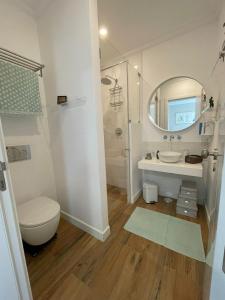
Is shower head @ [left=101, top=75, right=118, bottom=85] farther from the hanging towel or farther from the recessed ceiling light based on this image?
the hanging towel

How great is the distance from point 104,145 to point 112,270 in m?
1.31

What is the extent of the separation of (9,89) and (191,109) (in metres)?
2.34

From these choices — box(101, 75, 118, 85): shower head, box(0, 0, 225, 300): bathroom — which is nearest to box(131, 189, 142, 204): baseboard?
box(0, 0, 225, 300): bathroom

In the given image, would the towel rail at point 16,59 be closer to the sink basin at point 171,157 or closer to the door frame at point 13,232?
the door frame at point 13,232

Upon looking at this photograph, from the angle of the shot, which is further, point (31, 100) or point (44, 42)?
point (44, 42)

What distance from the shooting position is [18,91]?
1398mm

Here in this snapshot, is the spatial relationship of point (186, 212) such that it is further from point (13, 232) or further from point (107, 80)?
point (107, 80)

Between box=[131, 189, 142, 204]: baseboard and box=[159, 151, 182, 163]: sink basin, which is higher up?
box=[159, 151, 182, 163]: sink basin

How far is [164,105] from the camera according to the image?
2314 millimetres

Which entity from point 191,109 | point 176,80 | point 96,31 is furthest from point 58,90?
point 191,109

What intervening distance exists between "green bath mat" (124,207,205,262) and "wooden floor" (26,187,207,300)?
7 cm

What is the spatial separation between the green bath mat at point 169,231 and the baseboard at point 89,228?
0.30 metres

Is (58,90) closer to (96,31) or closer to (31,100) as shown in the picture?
(31,100)

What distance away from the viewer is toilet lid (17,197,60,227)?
1.27 metres
